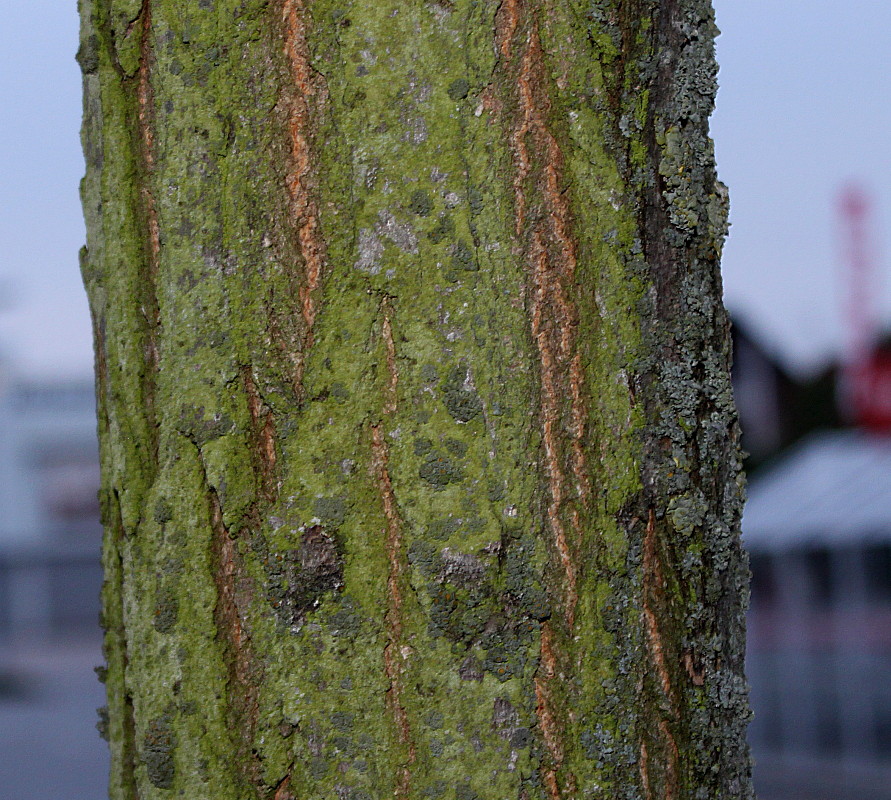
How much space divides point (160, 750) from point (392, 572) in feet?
1.17

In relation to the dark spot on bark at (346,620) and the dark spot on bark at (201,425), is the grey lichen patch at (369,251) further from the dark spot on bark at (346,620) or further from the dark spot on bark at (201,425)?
the dark spot on bark at (346,620)

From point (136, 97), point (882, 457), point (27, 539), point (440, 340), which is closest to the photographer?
point (440, 340)

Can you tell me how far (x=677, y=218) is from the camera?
1299 millimetres

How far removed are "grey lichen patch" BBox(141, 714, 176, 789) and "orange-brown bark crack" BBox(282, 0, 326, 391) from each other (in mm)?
438

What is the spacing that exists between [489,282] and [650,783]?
609 millimetres

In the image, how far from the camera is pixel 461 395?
47.4 inches

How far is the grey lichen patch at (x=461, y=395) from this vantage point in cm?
120

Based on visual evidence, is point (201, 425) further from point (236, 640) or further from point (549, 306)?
point (549, 306)

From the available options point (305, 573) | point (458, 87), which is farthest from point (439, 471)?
point (458, 87)

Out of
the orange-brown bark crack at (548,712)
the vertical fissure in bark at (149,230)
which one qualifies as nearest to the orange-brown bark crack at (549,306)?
the orange-brown bark crack at (548,712)

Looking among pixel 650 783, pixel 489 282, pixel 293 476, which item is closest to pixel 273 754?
pixel 293 476

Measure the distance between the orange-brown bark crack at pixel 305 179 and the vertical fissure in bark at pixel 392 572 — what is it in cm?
9

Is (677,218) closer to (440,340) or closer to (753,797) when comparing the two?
(440,340)

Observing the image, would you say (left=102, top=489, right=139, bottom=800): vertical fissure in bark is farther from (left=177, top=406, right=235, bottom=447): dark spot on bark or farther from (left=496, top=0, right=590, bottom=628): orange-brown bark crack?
(left=496, top=0, right=590, bottom=628): orange-brown bark crack
